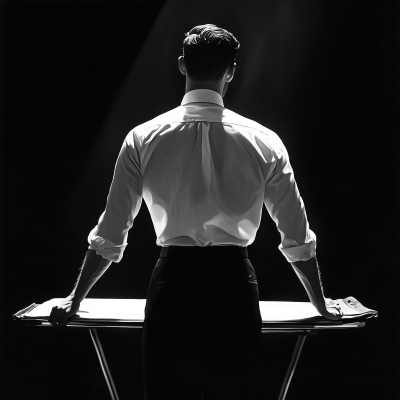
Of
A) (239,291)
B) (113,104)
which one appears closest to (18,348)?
(113,104)

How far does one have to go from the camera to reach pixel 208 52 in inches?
57.5

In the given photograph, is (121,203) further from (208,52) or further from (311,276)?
(311,276)

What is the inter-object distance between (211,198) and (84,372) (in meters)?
1.88

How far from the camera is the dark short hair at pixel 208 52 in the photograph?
4.78 feet

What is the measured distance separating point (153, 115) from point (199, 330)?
155 cm

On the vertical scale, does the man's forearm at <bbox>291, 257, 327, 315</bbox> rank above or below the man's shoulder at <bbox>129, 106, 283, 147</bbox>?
below

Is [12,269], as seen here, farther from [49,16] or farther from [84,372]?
[49,16]

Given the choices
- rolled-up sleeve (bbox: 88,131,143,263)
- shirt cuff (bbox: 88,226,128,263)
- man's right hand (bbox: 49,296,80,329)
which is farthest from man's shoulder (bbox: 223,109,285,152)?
man's right hand (bbox: 49,296,80,329)

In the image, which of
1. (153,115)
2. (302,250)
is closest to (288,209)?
(302,250)

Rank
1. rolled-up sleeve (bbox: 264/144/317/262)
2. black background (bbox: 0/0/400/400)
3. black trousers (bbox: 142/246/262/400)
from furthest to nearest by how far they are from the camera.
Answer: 1. black background (bbox: 0/0/400/400)
2. rolled-up sleeve (bbox: 264/144/317/262)
3. black trousers (bbox: 142/246/262/400)

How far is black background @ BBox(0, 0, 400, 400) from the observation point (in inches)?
107

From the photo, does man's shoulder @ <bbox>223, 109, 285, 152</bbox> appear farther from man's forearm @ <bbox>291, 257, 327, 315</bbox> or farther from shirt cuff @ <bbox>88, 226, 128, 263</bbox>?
shirt cuff @ <bbox>88, 226, 128, 263</bbox>

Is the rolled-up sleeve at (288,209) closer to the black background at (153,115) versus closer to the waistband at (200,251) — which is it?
the waistband at (200,251)

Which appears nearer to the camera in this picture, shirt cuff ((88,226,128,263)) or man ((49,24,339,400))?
man ((49,24,339,400))
